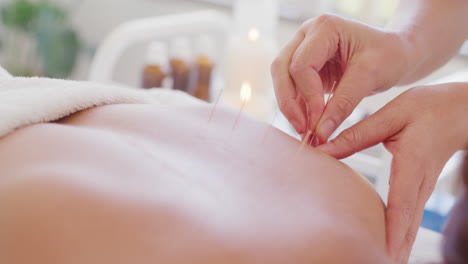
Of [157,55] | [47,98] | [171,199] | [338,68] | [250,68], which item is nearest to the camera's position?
[171,199]

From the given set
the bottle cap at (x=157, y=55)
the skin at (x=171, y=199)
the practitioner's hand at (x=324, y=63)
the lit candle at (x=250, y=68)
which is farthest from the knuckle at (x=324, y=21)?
the bottle cap at (x=157, y=55)

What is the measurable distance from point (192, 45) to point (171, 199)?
6.76 feet

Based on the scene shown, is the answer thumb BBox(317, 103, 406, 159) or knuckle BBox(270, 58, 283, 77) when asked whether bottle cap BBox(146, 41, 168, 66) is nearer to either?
knuckle BBox(270, 58, 283, 77)

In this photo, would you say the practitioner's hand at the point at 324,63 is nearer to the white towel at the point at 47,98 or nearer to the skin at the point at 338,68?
the skin at the point at 338,68

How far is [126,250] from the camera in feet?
1.69

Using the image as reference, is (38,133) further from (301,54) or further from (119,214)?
(301,54)

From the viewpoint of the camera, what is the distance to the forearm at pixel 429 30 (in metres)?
0.99

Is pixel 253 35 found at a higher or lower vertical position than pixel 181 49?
higher

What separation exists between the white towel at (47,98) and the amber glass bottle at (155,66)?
0.89m

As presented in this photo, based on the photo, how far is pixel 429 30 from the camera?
3.36 ft

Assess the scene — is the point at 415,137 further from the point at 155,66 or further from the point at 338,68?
the point at 155,66

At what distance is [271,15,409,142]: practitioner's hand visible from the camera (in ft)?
2.77

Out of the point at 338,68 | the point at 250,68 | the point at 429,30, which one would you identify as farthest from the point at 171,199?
the point at 250,68

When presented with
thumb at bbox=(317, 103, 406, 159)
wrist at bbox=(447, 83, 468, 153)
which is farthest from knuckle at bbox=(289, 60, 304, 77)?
wrist at bbox=(447, 83, 468, 153)
